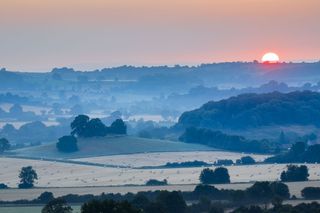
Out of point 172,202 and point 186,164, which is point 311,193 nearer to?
point 172,202

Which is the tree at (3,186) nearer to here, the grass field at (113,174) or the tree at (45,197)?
the grass field at (113,174)

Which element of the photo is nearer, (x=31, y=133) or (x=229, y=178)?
(x=229, y=178)

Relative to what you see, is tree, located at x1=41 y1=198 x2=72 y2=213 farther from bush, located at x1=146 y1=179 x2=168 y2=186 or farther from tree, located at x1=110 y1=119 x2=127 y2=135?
tree, located at x1=110 y1=119 x2=127 y2=135

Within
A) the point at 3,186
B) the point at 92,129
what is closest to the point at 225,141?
the point at 92,129

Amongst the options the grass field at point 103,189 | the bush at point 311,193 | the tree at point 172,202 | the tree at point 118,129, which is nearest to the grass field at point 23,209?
the tree at point 172,202

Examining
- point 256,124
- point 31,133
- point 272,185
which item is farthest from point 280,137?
point 272,185

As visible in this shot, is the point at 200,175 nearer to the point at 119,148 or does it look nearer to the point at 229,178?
the point at 229,178
